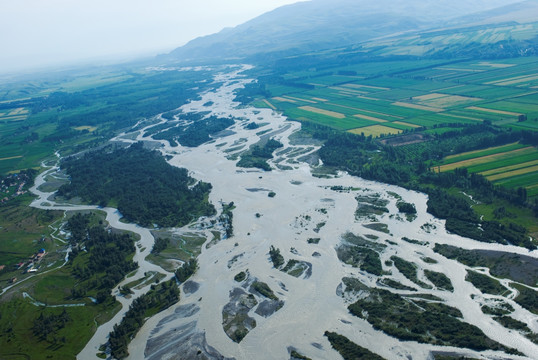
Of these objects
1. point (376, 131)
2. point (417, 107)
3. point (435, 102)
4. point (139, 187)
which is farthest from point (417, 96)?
point (139, 187)

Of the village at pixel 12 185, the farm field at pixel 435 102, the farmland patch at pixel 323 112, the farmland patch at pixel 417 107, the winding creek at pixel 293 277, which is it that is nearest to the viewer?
the winding creek at pixel 293 277

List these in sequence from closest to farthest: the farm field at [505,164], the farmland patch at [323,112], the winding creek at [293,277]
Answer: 1. the winding creek at [293,277]
2. the farm field at [505,164]
3. the farmland patch at [323,112]

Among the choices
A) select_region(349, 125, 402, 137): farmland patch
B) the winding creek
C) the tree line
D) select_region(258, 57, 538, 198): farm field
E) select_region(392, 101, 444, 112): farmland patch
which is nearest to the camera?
the winding creek

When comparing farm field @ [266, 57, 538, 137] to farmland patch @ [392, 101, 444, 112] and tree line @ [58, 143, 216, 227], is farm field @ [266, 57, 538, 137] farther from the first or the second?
tree line @ [58, 143, 216, 227]

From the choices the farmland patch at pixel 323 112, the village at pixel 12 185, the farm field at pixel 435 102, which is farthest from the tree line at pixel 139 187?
the farmland patch at pixel 323 112

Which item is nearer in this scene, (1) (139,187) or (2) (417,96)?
(1) (139,187)

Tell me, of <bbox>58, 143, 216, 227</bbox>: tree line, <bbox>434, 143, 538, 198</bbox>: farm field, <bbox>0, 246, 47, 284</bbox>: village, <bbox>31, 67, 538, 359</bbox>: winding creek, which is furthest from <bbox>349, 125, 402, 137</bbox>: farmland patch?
<bbox>0, 246, 47, 284</bbox>: village

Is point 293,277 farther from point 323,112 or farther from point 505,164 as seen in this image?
point 323,112

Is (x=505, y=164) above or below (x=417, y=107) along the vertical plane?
below

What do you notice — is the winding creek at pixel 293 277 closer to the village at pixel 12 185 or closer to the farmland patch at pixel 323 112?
the village at pixel 12 185
